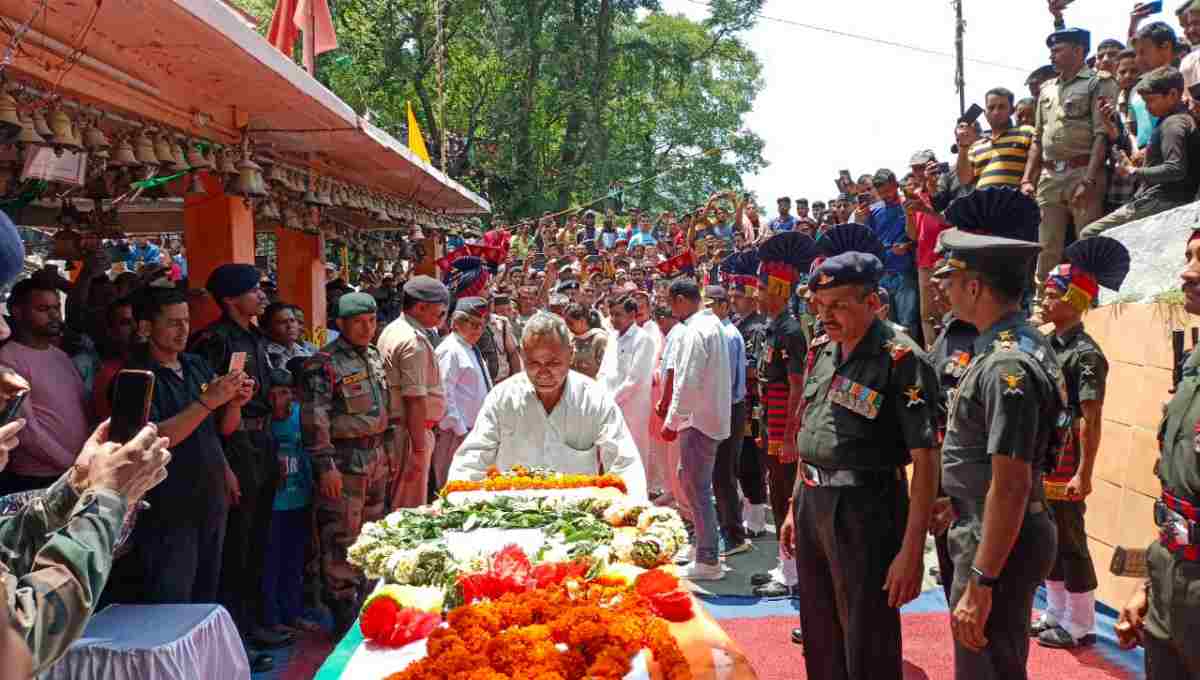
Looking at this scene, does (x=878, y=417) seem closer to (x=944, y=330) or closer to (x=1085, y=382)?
(x=944, y=330)

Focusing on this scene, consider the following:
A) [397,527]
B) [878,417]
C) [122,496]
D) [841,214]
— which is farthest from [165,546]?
[841,214]

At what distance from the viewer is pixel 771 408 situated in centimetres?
626

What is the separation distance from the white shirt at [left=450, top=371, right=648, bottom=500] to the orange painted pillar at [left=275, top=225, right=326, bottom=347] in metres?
5.88

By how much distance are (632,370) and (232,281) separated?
3913 millimetres

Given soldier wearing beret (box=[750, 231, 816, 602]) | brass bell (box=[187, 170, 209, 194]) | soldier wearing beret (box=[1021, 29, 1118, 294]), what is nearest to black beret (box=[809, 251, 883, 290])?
soldier wearing beret (box=[750, 231, 816, 602])

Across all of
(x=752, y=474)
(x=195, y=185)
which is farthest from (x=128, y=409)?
(x=752, y=474)

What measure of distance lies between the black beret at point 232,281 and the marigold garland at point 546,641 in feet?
10.4

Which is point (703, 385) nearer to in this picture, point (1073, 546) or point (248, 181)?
point (1073, 546)

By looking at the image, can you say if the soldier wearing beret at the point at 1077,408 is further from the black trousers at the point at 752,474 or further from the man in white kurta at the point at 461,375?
the man in white kurta at the point at 461,375

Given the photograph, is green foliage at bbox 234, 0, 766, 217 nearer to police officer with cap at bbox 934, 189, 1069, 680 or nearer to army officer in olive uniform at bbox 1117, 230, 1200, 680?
police officer with cap at bbox 934, 189, 1069, 680

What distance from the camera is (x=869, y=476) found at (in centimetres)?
354

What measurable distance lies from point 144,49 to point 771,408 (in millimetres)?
4248

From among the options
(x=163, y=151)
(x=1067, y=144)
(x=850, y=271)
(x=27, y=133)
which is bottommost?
(x=850, y=271)

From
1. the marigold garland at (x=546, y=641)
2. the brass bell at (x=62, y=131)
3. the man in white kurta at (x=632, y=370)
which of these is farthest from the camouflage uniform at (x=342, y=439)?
the man in white kurta at (x=632, y=370)
